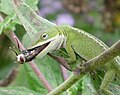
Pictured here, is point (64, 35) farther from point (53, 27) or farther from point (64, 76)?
point (64, 76)

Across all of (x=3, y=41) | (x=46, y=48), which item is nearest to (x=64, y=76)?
(x=46, y=48)

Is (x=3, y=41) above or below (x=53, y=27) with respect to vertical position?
below

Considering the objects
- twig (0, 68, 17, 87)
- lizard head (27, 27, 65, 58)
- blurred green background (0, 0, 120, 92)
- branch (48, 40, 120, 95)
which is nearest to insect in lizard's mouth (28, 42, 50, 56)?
lizard head (27, 27, 65, 58)

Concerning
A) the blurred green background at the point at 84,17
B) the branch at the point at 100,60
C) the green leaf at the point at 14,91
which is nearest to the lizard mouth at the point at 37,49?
the branch at the point at 100,60

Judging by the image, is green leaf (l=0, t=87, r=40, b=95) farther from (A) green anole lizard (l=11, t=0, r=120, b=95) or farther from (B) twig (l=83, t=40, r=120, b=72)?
(B) twig (l=83, t=40, r=120, b=72)

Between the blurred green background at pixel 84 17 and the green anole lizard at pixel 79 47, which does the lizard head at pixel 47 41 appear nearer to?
the green anole lizard at pixel 79 47

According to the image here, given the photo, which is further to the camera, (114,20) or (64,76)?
(114,20)

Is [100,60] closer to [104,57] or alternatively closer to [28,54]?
[104,57]

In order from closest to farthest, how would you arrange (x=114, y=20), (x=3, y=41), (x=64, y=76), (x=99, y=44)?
(x=99, y=44) → (x=64, y=76) → (x=3, y=41) → (x=114, y=20)

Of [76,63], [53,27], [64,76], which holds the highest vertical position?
[53,27]
